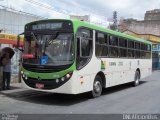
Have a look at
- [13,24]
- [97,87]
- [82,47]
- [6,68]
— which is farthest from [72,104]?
[13,24]

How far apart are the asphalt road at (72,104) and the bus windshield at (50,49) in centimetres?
151

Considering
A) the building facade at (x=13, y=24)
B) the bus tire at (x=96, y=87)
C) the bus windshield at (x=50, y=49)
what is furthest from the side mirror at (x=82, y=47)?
the building facade at (x=13, y=24)

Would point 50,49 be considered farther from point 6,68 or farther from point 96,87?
point 6,68

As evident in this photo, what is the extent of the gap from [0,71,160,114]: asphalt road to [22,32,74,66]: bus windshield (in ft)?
4.96

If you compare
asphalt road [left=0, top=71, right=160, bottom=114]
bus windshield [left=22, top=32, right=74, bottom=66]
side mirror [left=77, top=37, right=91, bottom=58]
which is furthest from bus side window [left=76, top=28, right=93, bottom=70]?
asphalt road [left=0, top=71, right=160, bottom=114]

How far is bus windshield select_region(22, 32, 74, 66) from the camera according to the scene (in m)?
11.3

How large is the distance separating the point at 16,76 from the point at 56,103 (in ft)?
21.3

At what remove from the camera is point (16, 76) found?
17.7m

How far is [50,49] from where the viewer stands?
1152 centimetres

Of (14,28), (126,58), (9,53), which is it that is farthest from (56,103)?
(14,28)

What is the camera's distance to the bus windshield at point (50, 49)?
1130cm

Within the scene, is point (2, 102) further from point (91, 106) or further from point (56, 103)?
point (91, 106)

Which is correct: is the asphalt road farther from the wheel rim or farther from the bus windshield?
the bus windshield

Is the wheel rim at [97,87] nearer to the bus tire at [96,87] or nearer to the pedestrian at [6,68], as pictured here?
the bus tire at [96,87]
